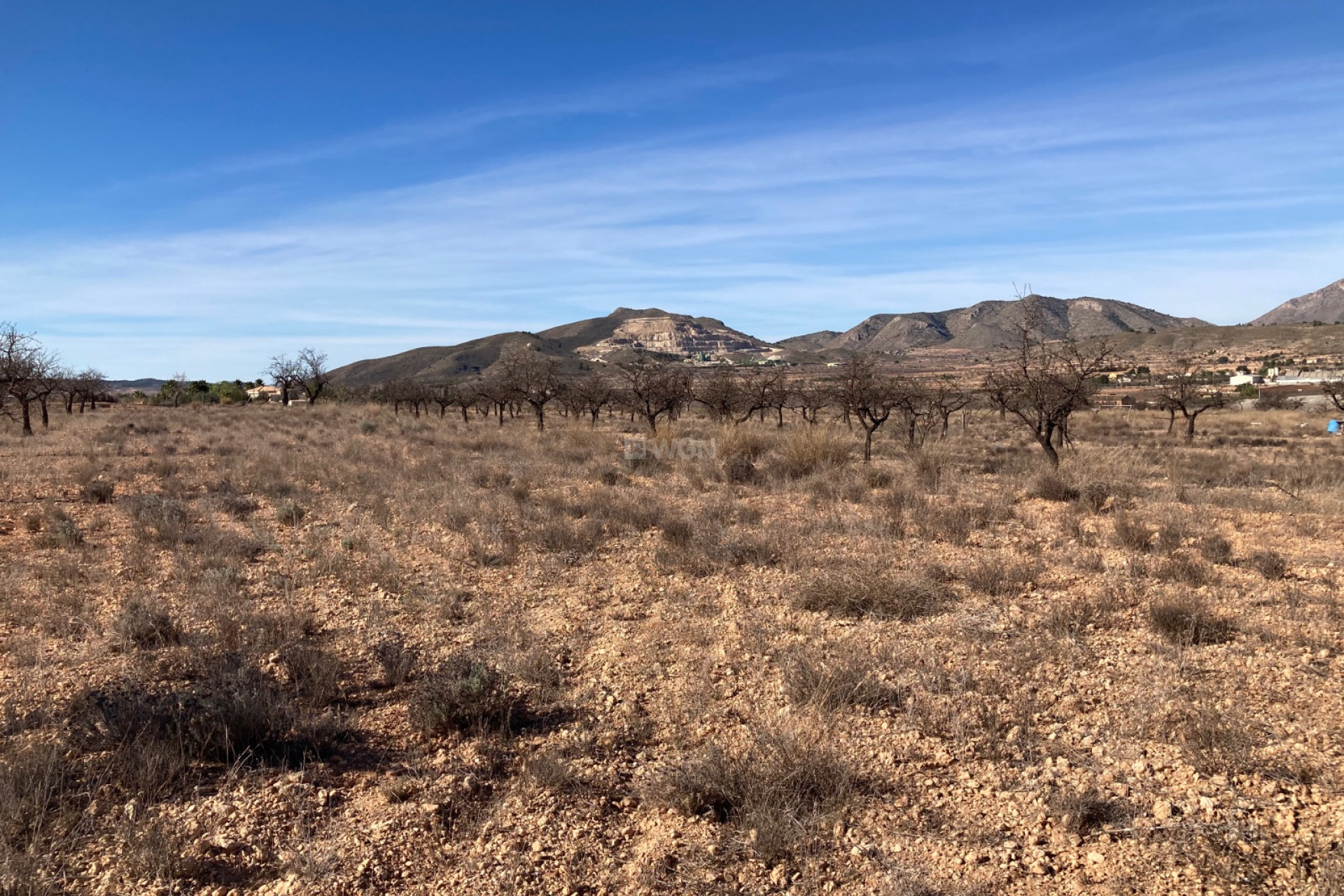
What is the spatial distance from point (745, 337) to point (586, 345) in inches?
1913

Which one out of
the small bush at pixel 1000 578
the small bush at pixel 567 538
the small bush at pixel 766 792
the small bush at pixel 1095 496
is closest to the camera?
the small bush at pixel 766 792

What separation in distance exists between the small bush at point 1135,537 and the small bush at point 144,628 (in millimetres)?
9268

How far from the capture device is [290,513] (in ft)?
32.4

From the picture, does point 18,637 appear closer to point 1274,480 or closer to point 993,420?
point 1274,480

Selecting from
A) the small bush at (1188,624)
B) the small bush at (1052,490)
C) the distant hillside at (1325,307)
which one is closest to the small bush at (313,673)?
the small bush at (1188,624)

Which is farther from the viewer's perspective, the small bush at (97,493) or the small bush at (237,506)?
the small bush at (97,493)

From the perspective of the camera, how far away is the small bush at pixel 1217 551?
7090 millimetres

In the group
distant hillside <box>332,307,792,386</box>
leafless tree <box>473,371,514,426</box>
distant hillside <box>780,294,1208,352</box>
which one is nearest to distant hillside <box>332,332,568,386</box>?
distant hillside <box>332,307,792,386</box>

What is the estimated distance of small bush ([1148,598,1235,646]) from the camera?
204 inches

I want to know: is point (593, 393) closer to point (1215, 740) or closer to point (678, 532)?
point (678, 532)

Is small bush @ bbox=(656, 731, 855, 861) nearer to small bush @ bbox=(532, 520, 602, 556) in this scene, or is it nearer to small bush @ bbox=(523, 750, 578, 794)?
small bush @ bbox=(523, 750, 578, 794)

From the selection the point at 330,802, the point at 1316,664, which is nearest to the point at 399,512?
the point at 330,802

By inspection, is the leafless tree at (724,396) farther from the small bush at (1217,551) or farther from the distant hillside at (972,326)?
the distant hillside at (972,326)
